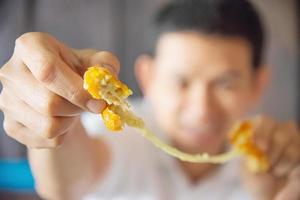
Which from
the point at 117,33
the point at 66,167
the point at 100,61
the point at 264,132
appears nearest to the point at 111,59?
the point at 100,61

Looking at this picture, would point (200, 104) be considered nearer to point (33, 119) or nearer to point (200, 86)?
point (200, 86)

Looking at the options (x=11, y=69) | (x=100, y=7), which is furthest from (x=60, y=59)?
(x=100, y=7)

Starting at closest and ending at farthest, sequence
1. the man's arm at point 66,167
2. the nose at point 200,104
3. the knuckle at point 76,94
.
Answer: the knuckle at point 76,94
the man's arm at point 66,167
the nose at point 200,104

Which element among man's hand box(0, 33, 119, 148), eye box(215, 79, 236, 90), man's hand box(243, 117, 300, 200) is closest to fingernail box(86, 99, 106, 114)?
man's hand box(0, 33, 119, 148)

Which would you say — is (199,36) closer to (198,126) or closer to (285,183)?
(198,126)

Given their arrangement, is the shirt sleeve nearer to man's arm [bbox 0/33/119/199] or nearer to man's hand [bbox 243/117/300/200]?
man's hand [bbox 243/117/300/200]

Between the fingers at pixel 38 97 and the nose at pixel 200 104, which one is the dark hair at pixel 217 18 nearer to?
the nose at pixel 200 104

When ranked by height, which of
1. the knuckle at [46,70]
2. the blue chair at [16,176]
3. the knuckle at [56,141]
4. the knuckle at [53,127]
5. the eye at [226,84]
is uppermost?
the knuckle at [46,70]

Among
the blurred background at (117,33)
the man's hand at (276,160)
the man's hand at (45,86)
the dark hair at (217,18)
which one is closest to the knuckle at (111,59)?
the man's hand at (45,86)
